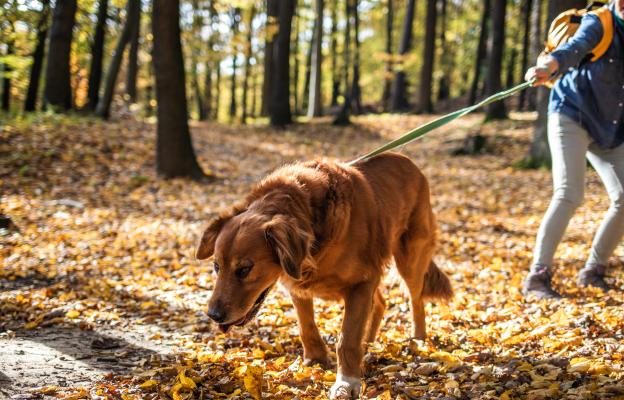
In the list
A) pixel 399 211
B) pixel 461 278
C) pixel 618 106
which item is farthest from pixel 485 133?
pixel 399 211

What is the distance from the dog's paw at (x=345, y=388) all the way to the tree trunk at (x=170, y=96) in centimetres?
861

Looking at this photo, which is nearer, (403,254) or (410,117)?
Answer: (403,254)

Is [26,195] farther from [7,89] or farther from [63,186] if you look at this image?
[7,89]

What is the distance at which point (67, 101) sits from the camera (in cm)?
1605

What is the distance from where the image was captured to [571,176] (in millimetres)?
4602

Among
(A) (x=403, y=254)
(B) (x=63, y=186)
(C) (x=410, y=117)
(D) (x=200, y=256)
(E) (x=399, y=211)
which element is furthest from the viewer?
(C) (x=410, y=117)

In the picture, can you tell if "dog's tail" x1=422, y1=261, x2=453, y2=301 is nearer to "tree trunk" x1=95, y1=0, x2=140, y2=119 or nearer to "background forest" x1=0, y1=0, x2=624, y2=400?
"background forest" x1=0, y1=0, x2=624, y2=400

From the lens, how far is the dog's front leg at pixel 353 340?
3361 millimetres

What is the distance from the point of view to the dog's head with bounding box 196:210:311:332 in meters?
2.99

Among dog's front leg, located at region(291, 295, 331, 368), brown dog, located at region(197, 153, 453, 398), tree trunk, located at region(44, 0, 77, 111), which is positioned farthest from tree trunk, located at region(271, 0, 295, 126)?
dog's front leg, located at region(291, 295, 331, 368)

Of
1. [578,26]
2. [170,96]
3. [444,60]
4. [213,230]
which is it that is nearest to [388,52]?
[444,60]

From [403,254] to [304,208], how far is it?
136 cm

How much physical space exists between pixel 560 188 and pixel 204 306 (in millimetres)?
3435

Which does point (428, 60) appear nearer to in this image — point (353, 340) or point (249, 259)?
point (353, 340)
